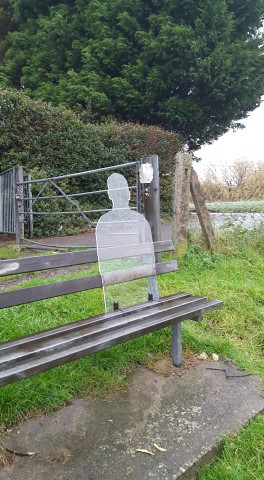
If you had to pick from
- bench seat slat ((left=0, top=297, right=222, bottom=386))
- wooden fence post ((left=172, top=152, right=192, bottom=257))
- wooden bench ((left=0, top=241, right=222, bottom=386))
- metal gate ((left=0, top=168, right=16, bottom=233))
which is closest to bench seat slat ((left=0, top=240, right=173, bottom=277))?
wooden bench ((left=0, top=241, right=222, bottom=386))

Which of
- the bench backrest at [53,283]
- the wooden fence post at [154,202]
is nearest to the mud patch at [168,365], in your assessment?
the bench backrest at [53,283]

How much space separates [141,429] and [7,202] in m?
5.47

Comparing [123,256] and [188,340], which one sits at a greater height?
[123,256]

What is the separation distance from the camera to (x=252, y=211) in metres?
5.44

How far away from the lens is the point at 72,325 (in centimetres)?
180

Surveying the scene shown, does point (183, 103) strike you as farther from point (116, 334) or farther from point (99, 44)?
point (116, 334)

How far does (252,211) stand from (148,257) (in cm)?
367

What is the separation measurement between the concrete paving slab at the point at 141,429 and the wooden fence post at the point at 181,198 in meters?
2.06

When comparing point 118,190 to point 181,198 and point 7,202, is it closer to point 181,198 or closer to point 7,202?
point 181,198

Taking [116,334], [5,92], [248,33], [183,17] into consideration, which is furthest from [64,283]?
[248,33]

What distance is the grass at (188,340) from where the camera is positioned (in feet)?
5.24

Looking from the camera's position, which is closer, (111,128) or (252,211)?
(252,211)

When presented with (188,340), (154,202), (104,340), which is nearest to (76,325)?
(104,340)

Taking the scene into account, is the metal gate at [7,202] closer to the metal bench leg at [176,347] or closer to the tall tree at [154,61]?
the metal bench leg at [176,347]
